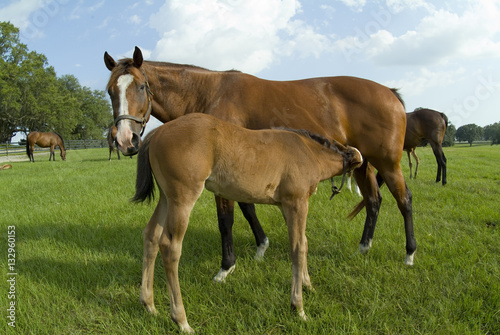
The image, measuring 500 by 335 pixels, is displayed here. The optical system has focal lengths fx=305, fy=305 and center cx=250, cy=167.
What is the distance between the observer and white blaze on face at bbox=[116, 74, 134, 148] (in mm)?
3070

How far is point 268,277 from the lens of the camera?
129 inches

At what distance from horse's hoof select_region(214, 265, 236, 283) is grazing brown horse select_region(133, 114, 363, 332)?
31.4 inches

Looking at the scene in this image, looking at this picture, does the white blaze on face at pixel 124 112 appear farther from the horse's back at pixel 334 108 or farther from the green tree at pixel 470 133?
the green tree at pixel 470 133

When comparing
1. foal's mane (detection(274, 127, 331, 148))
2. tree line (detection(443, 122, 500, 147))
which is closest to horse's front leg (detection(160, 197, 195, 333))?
foal's mane (detection(274, 127, 331, 148))

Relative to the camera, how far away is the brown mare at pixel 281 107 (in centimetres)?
362

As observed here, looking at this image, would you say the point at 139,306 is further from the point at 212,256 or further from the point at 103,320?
the point at 212,256

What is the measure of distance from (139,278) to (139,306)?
1.87 ft

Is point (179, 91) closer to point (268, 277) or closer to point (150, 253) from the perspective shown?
point (150, 253)

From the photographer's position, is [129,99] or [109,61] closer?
[129,99]

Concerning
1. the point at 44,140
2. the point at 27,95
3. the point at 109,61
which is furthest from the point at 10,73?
the point at 109,61

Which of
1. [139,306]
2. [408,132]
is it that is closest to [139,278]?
[139,306]

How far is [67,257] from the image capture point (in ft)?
12.7

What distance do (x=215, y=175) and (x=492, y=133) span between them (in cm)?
7629

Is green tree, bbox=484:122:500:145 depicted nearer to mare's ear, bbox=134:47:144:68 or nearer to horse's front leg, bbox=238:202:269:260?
horse's front leg, bbox=238:202:269:260
